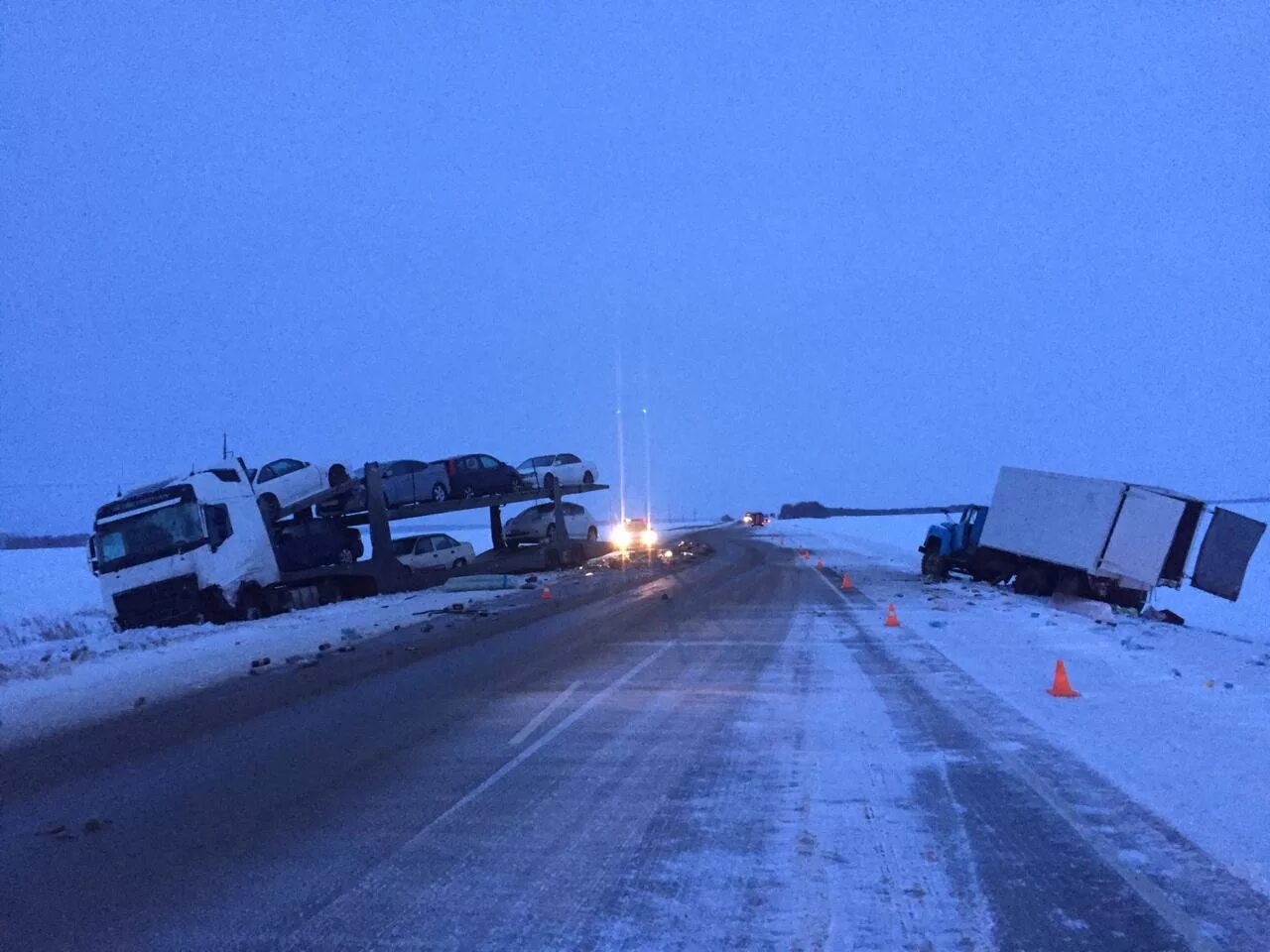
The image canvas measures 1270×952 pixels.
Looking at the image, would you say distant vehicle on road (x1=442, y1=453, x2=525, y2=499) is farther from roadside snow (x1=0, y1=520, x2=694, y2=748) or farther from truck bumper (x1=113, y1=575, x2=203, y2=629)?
truck bumper (x1=113, y1=575, x2=203, y2=629)

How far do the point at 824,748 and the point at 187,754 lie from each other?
547cm

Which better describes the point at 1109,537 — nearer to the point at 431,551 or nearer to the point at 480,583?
the point at 480,583

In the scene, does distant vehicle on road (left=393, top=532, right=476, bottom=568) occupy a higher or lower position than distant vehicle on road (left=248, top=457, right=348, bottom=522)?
lower

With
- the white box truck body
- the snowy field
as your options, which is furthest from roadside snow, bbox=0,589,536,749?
the white box truck body

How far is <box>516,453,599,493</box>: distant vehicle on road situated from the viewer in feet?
112

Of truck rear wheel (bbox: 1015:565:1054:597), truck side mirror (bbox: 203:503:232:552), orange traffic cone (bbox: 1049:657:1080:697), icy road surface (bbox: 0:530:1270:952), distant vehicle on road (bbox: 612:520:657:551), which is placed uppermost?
truck side mirror (bbox: 203:503:232:552)

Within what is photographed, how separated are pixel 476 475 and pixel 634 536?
32.3 m

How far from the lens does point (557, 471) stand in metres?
34.8

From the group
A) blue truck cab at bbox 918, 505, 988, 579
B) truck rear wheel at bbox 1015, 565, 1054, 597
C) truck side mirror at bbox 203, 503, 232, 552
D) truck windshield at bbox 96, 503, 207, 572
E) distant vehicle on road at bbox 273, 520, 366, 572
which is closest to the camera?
truck windshield at bbox 96, 503, 207, 572

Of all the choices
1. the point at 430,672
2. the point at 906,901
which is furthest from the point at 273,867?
the point at 430,672

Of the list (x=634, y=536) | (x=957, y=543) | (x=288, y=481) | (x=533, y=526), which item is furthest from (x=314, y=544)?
(x=634, y=536)

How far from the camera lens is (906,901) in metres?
5.00

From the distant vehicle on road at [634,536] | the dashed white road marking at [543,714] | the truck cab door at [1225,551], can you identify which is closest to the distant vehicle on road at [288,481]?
the dashed white road marking at [543,714]

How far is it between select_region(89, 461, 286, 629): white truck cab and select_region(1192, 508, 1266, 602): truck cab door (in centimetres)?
2177
